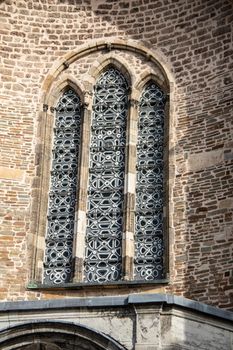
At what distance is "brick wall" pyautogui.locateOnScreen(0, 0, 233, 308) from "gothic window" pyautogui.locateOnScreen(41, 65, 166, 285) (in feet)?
1.18

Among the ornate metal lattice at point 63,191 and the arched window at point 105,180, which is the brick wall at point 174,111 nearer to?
the arched window at point 105,180

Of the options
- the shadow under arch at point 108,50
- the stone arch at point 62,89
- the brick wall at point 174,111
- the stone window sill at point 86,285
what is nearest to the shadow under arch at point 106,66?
the shadow under arch at point 108,50

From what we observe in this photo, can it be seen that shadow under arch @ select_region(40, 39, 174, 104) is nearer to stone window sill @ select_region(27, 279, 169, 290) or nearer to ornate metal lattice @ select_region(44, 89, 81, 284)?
ornate metal lattice @ select_region(44, 89, 81, 284)

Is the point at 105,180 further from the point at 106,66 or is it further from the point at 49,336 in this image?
the point at 49,336

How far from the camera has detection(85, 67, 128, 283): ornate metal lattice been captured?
1567 centimetres

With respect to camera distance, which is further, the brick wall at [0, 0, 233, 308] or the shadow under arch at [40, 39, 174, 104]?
the shadow under arch at [40, 39, 174, 104]

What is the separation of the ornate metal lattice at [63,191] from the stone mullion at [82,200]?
0.47ft

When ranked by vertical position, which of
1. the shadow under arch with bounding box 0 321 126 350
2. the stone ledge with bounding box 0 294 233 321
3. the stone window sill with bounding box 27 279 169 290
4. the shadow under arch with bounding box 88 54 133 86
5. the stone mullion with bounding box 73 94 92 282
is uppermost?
the shadow under arch with bounding box 88 54 133 86

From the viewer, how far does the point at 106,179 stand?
53.8ft

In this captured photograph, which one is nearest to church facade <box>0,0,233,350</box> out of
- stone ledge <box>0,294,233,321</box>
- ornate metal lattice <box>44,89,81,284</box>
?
ornate metal lattice <box>44,89,81,284</box>

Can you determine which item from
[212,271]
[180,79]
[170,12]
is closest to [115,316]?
[212,271]

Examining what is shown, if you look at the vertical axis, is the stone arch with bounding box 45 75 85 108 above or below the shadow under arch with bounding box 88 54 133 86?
below

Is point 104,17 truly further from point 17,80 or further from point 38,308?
point 38,308

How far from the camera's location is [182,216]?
1552 cm
